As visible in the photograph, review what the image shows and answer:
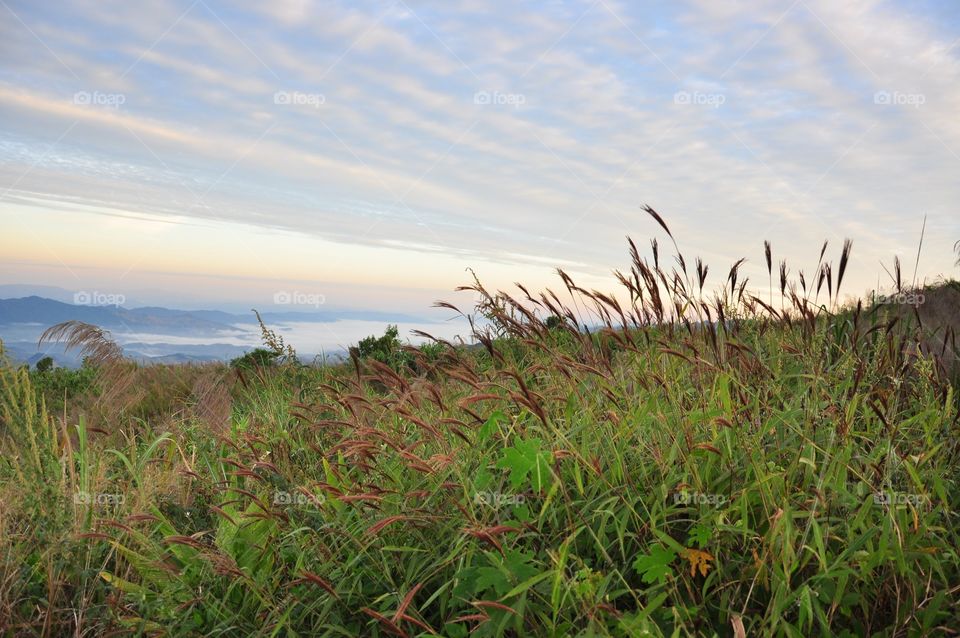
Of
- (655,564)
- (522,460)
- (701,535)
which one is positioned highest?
(522,460)

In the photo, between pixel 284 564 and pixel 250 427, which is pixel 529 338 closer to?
pixel 284 564

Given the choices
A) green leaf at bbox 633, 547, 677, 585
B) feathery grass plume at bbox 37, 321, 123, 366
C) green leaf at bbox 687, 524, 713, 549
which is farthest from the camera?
Answer: feathery grass plume at bbox 37, 321, 123, 366

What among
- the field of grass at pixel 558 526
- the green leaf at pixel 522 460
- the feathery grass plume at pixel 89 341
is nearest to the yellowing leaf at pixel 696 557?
the field of grass at pixel 558 526

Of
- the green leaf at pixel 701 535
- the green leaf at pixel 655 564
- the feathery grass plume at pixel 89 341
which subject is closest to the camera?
the green leaf at pixel 655 564

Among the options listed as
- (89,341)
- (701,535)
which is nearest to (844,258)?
(701,535)

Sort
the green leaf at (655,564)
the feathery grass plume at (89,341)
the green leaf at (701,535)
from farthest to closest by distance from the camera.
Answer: the feathery grass plume at (89,341), the green leaf at (701,535), the green leaf at (655,564)

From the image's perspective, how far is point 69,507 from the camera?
12.4 feet

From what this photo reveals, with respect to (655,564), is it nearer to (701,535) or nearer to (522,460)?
(701,535)

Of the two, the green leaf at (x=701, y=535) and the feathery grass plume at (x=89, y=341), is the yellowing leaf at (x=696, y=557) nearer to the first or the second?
the green leaf at (x=701, y=535)

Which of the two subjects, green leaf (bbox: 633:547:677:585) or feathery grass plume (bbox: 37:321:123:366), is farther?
feathery grass plume (bbox: 37:321:123:366)

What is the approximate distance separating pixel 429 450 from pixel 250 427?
2.60 m

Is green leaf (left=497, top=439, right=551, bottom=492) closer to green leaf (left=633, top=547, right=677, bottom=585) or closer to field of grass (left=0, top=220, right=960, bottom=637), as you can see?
field of grass (left=0, top=220, right=960, bottom=637)

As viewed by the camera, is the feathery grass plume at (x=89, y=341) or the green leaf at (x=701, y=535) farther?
the feathery grass plume at (x=89, y=341)

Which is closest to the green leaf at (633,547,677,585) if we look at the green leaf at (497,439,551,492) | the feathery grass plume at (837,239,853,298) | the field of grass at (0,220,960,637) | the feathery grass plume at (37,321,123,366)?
the field of grass at (0,220,960,637)
